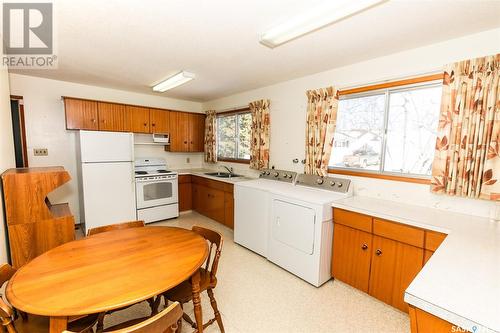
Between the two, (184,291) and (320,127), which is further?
(320,127)

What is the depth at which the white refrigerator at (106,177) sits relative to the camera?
3.49 metres

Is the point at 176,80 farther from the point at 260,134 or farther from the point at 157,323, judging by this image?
the point at 157,323

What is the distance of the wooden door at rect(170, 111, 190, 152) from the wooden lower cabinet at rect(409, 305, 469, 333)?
4.58m

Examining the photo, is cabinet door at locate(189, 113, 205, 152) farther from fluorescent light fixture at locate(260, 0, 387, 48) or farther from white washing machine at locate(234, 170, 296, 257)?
fluorescent light fixture at locate(260, 0, 387, 48)

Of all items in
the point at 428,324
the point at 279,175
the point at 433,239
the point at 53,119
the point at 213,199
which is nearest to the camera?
the point at 428,324

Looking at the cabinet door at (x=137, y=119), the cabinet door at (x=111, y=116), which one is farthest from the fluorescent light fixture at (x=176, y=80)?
the cabinet door at (x=111, y=116)

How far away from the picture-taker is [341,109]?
2.96m

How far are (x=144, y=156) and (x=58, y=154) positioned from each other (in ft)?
4.43

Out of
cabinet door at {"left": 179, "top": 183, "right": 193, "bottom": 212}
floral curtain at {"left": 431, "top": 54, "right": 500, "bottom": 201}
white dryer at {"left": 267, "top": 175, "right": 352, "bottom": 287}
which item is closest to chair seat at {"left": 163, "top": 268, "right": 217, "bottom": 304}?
white dryer at {"left": 267, "top": 175, "right": 352, "bottom": 287}

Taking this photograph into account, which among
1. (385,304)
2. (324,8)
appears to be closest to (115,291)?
(324,8)

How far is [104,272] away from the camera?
4.37 feet

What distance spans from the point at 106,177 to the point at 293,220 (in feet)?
9.92

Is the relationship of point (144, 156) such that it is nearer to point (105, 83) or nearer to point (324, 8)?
point (105, 83)

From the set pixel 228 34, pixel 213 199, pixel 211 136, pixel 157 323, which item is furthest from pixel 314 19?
pixel 211 136
